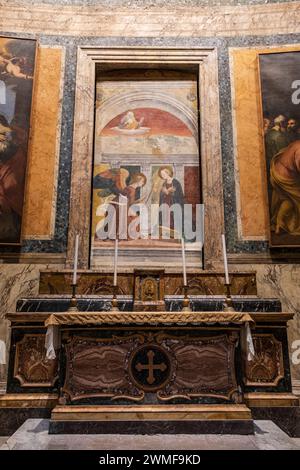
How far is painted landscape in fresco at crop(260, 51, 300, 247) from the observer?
21.0 ft

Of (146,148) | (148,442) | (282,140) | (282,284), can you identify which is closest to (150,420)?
(148,442)

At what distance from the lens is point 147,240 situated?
6.66 m

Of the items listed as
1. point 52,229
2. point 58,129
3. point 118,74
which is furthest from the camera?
point 118,74

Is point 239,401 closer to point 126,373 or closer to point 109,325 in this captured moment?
point 126,373

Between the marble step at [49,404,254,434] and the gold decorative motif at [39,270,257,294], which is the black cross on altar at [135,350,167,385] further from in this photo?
the gold decorative motif at [39,270,257,294]

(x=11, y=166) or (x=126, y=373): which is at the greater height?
(x=11, y=166)

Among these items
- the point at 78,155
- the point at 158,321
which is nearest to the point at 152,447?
the point at 158,321

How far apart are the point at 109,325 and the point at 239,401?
4.62 feet

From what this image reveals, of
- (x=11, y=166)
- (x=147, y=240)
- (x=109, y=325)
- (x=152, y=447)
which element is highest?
(x=11, y=166)

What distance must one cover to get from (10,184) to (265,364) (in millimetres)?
4398

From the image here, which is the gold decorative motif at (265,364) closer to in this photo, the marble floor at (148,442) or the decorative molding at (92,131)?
the marble floor at (148,442)

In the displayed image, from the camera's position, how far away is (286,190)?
→ 6527 millimetres

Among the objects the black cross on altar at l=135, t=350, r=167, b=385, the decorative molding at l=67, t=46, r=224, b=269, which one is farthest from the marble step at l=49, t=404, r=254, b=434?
the decorative molding at l=67, t=46, r=224, b=269

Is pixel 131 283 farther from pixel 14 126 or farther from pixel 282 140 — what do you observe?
pixel 282 140
